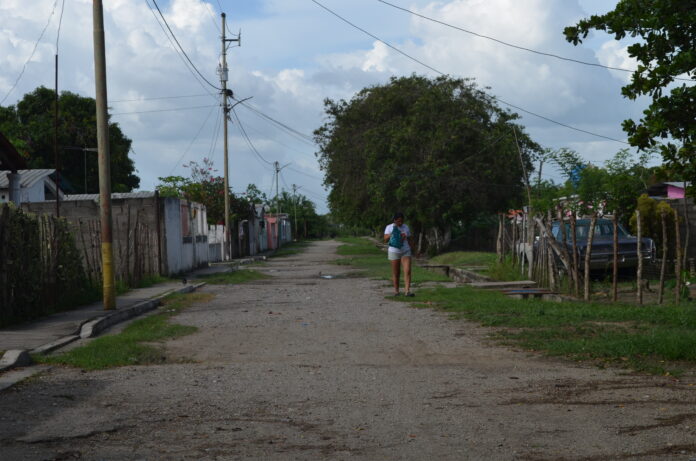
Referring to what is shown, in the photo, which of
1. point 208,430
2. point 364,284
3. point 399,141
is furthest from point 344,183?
point 208,430

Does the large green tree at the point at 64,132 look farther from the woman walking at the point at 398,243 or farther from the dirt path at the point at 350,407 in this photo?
the dirt path at the point at 350,407

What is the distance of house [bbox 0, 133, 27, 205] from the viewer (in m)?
24.2

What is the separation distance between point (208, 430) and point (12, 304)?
7.82 m

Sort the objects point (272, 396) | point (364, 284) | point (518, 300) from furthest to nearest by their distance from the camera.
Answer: point (364, 284), point (518, 300), point (272, 396)

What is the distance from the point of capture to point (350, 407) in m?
6.42

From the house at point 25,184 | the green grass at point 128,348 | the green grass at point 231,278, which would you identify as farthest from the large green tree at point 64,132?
the green grass at point 128,348

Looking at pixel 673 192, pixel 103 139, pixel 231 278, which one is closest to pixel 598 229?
pixel 231 278

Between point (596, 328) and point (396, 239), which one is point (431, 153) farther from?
point (596, 328)

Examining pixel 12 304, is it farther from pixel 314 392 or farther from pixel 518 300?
pixel 518 300

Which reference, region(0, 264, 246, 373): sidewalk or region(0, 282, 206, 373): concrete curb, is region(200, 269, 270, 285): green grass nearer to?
region(0, 282, 206, 373): concrete curb

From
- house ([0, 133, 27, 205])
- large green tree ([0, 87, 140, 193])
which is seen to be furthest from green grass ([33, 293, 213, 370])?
large green tree ([0, 87, 140, 193])

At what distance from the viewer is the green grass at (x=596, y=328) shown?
837 cm

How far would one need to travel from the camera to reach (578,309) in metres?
12.5

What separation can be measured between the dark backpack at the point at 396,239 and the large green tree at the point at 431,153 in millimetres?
20998
